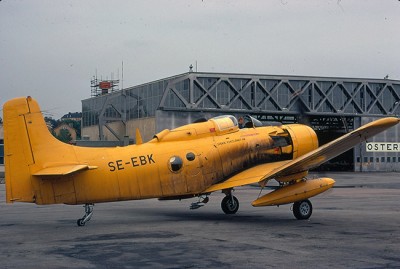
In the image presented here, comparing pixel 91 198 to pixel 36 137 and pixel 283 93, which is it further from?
pixel 283 93

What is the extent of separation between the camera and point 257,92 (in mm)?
69375

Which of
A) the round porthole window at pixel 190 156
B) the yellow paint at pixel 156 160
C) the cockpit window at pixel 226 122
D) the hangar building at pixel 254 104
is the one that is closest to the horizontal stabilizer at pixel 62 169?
the yellow paint at pixel 156 160

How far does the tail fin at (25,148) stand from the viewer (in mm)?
17672

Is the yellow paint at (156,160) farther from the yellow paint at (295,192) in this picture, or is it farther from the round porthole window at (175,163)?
the yellow paint at (295,192)

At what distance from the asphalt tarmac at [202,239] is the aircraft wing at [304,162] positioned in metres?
1.40

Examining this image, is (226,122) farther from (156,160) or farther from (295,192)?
(295,192)

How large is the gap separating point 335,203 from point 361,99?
4901 cm

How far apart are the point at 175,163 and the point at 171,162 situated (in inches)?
6.1

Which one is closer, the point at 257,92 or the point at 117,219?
the point at 117,219

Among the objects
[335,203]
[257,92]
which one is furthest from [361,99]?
[335,203]

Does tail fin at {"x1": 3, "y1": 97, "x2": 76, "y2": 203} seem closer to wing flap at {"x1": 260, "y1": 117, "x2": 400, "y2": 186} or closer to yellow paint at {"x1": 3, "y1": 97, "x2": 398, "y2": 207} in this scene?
yellow paint at {"x1": 3, "y1": 97, "x2": 398, "y2": 207}

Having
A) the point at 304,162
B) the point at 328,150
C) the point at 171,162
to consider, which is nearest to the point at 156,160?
the point at 171,162

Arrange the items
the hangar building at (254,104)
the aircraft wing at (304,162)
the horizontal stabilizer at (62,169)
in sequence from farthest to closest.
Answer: the hangar building at (254,104) → the aircraft wing at (304,162) → the horizontal stabilizer at (62,169)

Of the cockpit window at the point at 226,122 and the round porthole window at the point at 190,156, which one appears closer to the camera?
the round porthole window at the point at 190,156
